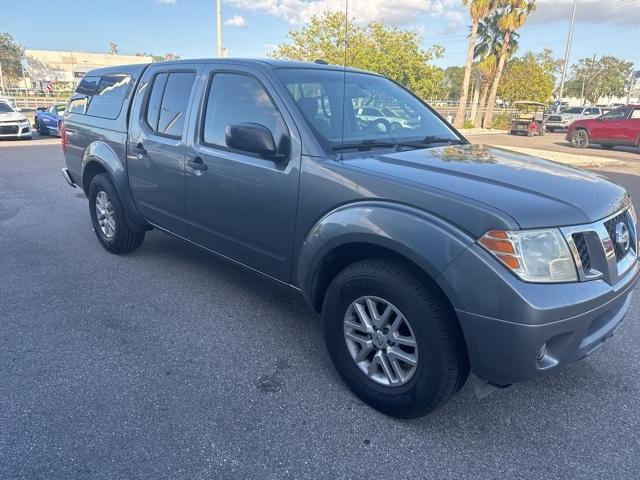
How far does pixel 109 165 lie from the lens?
4.66 m

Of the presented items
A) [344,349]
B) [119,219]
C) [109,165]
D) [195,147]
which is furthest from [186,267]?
[344,349]

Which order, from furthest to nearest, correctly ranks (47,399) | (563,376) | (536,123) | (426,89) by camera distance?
(426,89)
(536,123)
(563,376)
(47,399)

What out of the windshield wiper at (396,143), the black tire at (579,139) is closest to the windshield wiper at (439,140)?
the windshield wiper at (396,143)

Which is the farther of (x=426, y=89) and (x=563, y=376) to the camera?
(x=426, y=89)

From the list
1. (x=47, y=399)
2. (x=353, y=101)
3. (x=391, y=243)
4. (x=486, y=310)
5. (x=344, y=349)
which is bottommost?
(x=47, y=399)

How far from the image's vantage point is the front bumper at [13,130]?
1625cm

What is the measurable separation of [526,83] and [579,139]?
29.7 meters

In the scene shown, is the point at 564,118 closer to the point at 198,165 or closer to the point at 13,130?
the point at 13,130

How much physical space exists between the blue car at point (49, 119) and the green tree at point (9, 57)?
197 ft

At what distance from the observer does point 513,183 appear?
2.47 meters

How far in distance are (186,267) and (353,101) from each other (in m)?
2.47

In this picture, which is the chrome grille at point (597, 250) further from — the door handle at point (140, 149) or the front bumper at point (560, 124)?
the front bumper at point (560, 124)

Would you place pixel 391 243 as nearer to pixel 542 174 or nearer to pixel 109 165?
pixel 542 174

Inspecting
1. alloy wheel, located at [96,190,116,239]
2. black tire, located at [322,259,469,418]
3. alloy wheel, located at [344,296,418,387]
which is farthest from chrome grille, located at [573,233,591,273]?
alloy wheel, located at [96,190,116,239]
